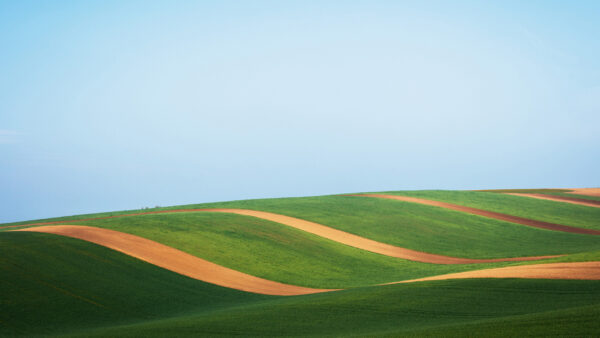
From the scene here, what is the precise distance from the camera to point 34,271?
59.7 feet

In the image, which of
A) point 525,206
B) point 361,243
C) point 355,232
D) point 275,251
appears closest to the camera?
point 275,251

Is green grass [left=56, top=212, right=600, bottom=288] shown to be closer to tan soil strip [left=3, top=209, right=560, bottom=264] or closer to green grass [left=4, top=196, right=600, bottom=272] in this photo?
green grass [left=4, top=196, right=600, bottom=272]

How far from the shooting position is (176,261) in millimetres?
22234

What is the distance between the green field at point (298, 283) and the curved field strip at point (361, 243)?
81 cm

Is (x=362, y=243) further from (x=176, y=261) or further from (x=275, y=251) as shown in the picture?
(x=176, y=261)

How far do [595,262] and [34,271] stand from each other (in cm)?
2002

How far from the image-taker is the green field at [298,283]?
41.7 feet

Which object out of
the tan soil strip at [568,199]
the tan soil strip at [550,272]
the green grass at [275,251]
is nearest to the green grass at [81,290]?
the green grass at [275,251]

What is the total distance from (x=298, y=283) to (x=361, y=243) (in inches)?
301

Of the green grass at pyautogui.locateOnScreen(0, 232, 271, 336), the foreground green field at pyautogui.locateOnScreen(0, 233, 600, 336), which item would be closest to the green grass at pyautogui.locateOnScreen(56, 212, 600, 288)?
the green grass at pyautogui.locateOnScreen(0, 232, 271, 336)

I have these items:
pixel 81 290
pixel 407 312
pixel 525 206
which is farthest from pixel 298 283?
pixel 525 206

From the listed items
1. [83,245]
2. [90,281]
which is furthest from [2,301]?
[83,245]

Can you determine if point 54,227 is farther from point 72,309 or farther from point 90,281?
point 72,309

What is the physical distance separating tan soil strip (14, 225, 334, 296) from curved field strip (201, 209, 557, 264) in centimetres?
766
